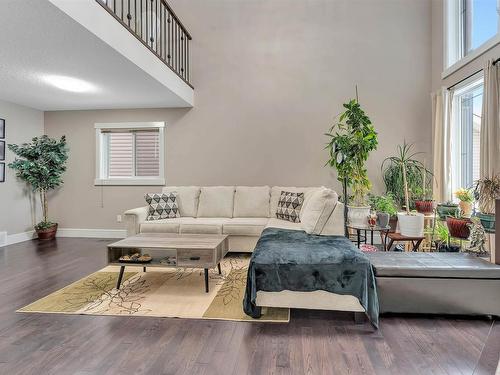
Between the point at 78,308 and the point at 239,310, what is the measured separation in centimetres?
135

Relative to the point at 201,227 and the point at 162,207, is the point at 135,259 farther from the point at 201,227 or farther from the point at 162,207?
the point at 162,207

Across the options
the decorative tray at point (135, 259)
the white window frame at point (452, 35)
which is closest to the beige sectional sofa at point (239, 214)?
the decorative tray at point (135, 259)

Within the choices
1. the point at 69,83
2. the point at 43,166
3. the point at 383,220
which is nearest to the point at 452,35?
the point at 383,220

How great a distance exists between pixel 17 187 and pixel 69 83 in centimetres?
238

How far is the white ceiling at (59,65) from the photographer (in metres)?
2.57

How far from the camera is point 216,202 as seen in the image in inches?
194

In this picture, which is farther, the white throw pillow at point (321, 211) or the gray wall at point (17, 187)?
the gray wall at point (17, 187)

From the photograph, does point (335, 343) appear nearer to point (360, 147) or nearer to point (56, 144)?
point (360, 147)

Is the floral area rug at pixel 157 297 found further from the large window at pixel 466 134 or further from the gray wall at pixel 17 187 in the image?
the large window at pixel 466 134

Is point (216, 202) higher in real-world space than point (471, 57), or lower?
lower

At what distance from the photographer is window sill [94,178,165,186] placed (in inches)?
222

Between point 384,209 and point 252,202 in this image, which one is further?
point 252,202

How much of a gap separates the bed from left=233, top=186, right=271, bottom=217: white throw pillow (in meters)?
2.41

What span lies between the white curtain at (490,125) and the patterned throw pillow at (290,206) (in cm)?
219
